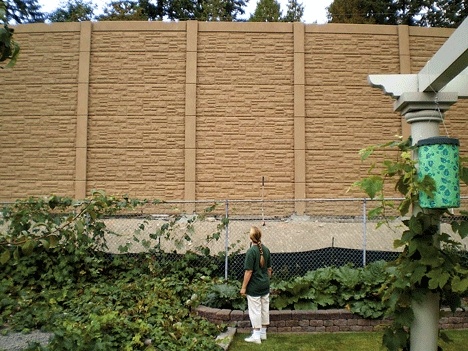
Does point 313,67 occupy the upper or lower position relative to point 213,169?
upper

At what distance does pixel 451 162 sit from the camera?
3256 mm

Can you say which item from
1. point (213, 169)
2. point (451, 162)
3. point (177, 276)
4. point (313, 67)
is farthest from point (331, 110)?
point (451, 162)

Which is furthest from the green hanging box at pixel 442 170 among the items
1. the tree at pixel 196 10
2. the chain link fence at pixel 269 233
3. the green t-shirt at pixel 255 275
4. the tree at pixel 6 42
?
the tree at pixel 196 10

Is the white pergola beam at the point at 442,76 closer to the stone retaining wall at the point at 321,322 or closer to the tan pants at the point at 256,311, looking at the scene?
the tan pants at the point at 256,311

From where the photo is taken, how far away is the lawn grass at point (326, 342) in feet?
17.8

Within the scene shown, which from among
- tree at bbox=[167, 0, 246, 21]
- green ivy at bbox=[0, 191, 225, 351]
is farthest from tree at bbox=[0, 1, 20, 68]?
tree at bbox=[167, 0, 246, 21]

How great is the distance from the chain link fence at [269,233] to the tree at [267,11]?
66.4 ft

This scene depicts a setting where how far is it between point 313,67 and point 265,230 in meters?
5.27

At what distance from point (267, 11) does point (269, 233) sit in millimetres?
22082

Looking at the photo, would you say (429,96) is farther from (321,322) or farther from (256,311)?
(321,322)

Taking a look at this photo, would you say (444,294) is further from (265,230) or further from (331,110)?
(331,110)

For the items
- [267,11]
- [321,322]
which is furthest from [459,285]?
[267,11]

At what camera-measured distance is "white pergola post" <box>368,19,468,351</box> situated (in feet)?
10.8

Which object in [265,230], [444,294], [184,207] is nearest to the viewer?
[444,294]
